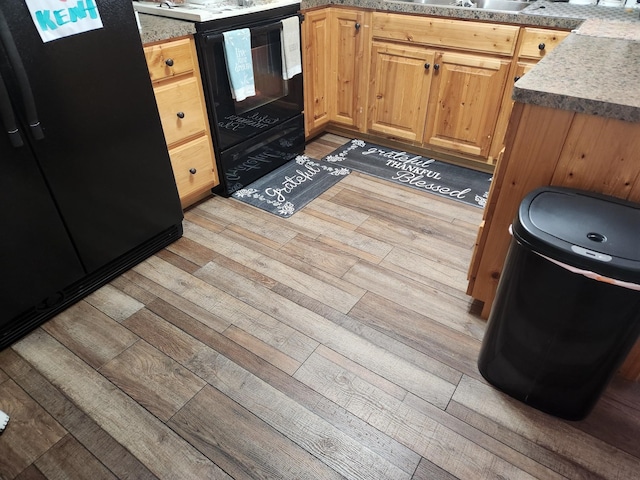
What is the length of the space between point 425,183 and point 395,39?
2.96 ft

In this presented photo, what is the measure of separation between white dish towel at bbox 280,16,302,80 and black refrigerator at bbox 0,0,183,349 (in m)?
0.94

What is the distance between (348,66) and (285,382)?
7.26ft

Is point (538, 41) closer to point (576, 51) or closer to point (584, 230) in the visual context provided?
point (576, 51)

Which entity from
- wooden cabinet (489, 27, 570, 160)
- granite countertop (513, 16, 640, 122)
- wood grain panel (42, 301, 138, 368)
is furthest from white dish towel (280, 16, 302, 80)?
wood grain panel (42, 301, 138, 368)

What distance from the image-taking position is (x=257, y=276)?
1.96 metres

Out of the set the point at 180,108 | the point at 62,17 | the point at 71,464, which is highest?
the point at 62,17

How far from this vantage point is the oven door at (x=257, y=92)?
84.0 inches

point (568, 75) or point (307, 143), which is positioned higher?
point (568, 75)

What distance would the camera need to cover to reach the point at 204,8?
219cm

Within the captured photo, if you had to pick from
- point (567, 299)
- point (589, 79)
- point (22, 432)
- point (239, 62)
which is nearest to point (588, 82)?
point (589, 79)

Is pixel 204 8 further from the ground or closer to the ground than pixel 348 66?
further from the ground

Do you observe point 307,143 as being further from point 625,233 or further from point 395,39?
point 625,233

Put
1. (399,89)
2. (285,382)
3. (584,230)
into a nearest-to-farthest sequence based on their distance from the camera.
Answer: (584,230)
(285,382)
(399,89)

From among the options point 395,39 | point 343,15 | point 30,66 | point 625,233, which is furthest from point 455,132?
point 30,66
